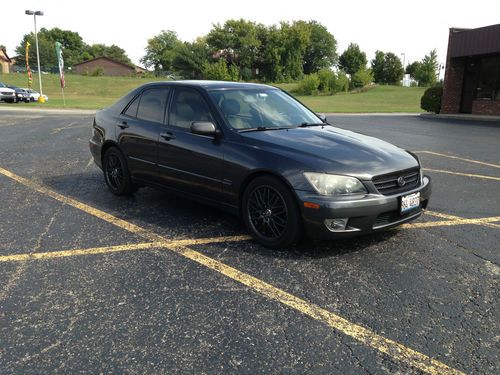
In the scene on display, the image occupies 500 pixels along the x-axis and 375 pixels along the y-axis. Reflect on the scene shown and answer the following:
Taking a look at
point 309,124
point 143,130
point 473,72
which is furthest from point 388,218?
point 473,72

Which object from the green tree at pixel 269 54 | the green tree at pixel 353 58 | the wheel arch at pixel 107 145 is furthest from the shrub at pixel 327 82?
the wheel arch at pixel 107 145

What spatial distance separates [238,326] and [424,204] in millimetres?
2432

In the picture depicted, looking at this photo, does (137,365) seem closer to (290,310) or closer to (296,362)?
(296,362)

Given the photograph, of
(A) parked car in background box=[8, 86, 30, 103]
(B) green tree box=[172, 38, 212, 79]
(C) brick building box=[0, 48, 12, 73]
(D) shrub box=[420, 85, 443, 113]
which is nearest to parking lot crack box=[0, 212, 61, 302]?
(D) shrub box=[420, 85, 443, 113]

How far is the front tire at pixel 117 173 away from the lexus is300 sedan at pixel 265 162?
1.2 inches

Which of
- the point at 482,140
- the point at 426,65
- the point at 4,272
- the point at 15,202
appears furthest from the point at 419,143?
the point at 426,65

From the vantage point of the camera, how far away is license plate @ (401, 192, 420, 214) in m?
3.90

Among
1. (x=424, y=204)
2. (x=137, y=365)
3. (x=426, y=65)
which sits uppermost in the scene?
(x=426, y=65)

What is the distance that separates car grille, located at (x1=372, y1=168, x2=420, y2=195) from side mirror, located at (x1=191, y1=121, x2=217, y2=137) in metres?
1.61

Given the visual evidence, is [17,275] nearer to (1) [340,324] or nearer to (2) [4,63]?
(1) [340,324]

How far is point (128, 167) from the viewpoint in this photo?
5.62m

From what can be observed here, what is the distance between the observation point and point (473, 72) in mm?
21953

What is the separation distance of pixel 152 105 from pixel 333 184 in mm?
2653

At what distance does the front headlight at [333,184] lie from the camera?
3688 millimetres
